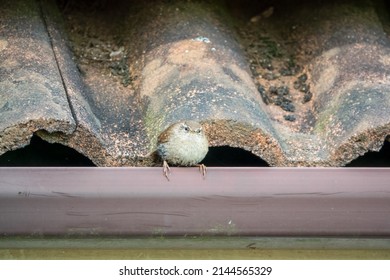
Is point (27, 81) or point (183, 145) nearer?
point (27, 81)

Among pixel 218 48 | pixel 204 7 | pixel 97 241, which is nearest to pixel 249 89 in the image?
pixel 218 48

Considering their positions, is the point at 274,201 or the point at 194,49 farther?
the point at 194,49

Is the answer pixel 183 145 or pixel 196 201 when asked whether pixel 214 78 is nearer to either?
pixel 183 145

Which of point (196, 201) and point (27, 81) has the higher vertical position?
point (27, 81)

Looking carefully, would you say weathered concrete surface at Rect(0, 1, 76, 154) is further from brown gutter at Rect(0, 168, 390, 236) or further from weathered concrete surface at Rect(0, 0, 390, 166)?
brown gutter at Rect(0, 168, 390, 236)

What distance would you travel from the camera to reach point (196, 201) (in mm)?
3531

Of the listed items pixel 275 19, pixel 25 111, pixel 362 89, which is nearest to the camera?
pixel 25 111

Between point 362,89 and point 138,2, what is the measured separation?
123 centimetres

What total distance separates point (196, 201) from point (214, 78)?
696 mm

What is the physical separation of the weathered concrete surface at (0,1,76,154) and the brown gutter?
16 centimetres

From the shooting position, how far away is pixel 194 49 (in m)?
4.24

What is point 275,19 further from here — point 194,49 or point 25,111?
point 25,111

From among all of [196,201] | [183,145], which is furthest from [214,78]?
[196,201]

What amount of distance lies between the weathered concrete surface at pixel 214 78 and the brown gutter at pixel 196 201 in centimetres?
16
